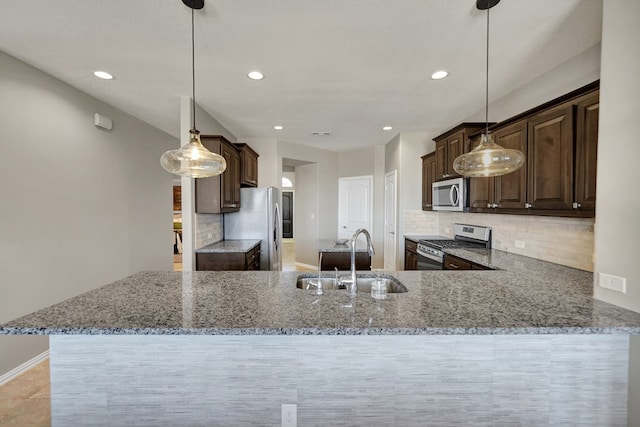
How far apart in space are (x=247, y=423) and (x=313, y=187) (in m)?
5.42

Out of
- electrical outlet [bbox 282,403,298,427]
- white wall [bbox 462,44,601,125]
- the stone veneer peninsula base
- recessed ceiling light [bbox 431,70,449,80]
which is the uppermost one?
recessed ceiling light [bbox 431,70,449,80]

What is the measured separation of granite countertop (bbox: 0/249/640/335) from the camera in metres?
1.18

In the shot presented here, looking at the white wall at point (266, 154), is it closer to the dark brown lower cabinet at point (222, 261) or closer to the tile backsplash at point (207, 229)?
the tile backsplash at point (207, 229)

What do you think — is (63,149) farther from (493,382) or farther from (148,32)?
(493,382)

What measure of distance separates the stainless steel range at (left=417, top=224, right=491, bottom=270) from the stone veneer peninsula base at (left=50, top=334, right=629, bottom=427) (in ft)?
6.46

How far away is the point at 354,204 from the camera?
633 centimetres

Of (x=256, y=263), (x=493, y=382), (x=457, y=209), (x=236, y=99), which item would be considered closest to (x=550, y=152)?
(x=457, y=209)

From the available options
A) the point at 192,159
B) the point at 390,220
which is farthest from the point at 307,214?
the point at 192,159

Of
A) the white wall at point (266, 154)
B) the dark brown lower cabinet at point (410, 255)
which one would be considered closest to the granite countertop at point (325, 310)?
the dark brown lower cabinet at point (410, 255)

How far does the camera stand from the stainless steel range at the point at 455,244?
344 cm

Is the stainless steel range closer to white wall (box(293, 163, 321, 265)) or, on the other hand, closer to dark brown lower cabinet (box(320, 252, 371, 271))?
dark brown lower cabinet (box(320, 252, 371, 271))

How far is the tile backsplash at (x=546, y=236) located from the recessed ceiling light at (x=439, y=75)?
5.27 ft

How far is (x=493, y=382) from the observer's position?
4.48 feet

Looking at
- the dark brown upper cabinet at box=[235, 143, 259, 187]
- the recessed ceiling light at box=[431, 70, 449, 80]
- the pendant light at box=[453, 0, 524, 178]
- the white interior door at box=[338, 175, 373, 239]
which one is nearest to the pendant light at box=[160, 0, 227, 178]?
the pendant light at box=[453, 0, 524, 178]
